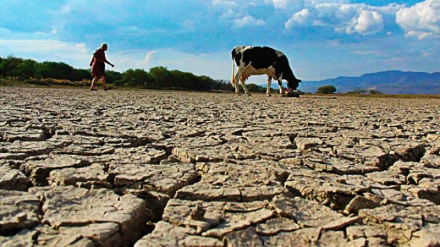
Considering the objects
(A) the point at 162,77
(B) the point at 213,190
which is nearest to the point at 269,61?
(B) the point at 213,190

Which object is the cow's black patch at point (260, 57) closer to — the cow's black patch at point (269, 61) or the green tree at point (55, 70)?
the cow's black patch at point (269, 61)

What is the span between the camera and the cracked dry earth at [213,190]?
129 centimetres

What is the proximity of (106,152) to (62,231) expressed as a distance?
1264 mm

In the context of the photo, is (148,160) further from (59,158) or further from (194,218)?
(194,218)

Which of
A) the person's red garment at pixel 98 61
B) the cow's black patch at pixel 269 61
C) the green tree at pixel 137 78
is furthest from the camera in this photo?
the green tree at pixel 137 78

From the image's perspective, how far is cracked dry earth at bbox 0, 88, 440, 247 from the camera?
1.29 m

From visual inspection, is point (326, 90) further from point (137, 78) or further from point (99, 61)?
point (99, 61)

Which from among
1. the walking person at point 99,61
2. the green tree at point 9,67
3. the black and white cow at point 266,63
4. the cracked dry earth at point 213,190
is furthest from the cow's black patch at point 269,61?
the green tree at point 9,67

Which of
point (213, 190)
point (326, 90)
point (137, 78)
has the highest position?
point (137, 78)

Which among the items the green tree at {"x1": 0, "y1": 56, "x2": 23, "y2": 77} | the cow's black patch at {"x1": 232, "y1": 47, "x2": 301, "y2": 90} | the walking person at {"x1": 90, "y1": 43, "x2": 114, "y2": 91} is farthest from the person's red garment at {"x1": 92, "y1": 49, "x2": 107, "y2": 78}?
the green tree at {"x1": 0, "y1": 56, "x2": 23, "y2": 77}

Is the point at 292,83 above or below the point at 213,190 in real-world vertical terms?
above

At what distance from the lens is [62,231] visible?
1.24 meters

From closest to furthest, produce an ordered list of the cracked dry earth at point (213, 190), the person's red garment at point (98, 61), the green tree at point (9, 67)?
the cracked dry earth at point (213, 190) < the person's red garment at point (98, 61) < the green tree at point (9, 67)

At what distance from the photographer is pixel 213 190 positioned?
173 cm
